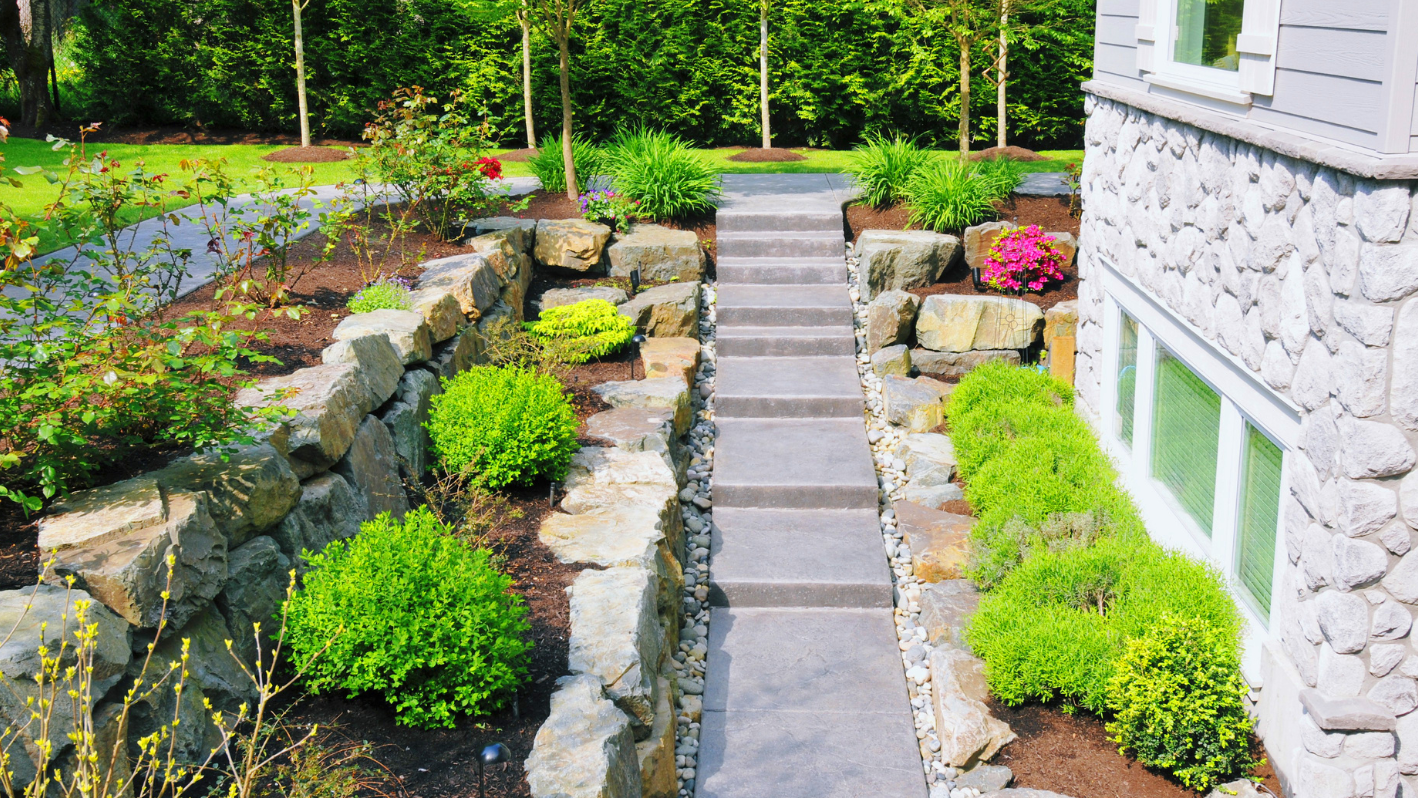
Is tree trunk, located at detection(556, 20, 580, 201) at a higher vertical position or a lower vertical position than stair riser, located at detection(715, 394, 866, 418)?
higher

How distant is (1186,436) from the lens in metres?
5.38

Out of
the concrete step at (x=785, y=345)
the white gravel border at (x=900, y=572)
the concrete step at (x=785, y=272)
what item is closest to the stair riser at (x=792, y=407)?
the white gravel border at (x=900, y=572)

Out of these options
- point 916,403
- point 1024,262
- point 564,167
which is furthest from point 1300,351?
point 564,167

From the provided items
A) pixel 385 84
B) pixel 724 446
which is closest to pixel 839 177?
pixel 724 446

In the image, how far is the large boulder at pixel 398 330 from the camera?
5879 millimetres

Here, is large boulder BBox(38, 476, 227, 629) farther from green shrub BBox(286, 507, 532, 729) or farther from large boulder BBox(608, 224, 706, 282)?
large boulder BBox(608, 224, 706, 282)

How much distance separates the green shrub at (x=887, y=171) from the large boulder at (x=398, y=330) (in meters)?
5.21

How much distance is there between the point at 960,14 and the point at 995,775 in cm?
806

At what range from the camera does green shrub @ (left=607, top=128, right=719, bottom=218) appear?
9.91 metres

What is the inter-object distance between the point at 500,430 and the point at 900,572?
2557 mm

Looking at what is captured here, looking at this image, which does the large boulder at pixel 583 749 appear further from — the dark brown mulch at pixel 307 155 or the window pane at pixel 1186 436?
the dark brown mulch at pixel 307 155

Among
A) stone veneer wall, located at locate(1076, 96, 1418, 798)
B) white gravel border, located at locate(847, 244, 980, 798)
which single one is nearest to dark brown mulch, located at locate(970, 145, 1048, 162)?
white gravel border, located at locate(847, 244, 980, 798)

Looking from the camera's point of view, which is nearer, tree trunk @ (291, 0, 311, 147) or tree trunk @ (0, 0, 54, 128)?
tree trunk @ (291, 0, 311, 147)

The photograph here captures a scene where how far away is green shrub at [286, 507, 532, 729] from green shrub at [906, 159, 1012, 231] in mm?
6540
